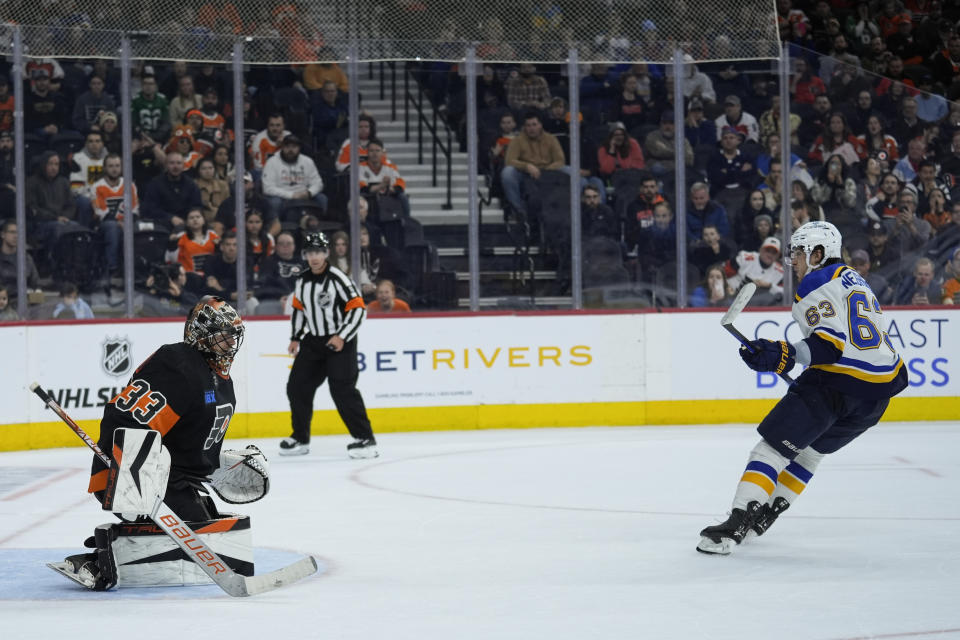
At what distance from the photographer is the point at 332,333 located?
8297mm

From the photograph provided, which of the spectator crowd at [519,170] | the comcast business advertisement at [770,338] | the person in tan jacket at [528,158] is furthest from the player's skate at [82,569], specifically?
the comcast business advertisement at [770,338]

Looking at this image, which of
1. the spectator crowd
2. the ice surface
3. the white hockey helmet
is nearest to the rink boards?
the spectator crowd

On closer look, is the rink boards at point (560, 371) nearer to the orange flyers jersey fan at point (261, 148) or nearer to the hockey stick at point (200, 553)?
the orange flyers jersey fan at point (261, 148)

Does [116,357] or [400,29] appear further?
[400,29]

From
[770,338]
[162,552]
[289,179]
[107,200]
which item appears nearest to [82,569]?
[162,552]

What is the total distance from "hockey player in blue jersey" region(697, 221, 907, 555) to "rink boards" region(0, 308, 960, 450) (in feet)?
15.7

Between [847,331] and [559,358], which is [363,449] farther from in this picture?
[847,331]

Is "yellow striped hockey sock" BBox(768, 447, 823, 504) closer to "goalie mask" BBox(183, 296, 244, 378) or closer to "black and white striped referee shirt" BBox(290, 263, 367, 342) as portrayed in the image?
"goalie mask" BBox(183, 296, 244, 378)

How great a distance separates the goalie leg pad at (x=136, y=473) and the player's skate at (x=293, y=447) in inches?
168

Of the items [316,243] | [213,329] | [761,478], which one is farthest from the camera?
[316,243]

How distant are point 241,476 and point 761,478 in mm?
1866

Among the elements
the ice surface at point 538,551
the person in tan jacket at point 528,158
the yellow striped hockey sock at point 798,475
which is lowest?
the ice surface at point 538,551

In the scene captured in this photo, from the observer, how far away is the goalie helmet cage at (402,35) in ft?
30.1

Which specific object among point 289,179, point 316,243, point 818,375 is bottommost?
point 818,375
